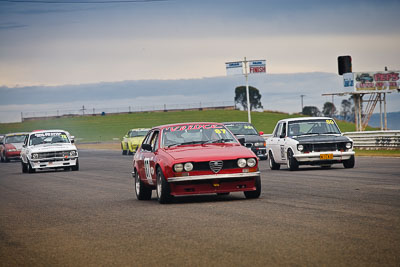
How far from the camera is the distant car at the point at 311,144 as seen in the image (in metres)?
22.1

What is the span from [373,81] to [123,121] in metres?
63.4

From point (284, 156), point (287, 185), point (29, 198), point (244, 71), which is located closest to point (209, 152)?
point (287, 185)

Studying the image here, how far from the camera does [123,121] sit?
4995 inches

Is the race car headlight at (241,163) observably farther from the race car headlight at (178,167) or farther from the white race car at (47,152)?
the white race car at (47,152)

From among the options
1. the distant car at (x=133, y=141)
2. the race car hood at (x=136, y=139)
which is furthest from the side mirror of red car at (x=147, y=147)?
the race car hood at (x=136, y=139)

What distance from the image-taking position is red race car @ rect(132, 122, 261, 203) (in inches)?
509

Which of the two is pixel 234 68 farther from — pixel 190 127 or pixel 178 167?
pixel 178 167

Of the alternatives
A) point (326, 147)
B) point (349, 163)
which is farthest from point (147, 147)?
point (349, 163)

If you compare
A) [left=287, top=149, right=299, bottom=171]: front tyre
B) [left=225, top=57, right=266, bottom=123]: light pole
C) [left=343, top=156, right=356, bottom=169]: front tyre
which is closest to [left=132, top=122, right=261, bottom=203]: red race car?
[left=287, top=149, right=299, bottom=171]: front tyre

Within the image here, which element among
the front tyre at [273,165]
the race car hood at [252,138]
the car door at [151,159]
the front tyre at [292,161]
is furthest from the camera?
the race car hood at [252,138]

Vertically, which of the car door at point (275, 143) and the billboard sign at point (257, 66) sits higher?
the billboard sign at point (257, 66)

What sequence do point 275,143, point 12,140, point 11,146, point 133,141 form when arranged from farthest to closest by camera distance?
point 133,141, point 12,140, point 11,146, point 275,143

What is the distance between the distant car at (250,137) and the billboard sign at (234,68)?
3124cm

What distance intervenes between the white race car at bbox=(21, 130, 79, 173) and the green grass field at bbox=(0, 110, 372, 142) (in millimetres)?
74378
